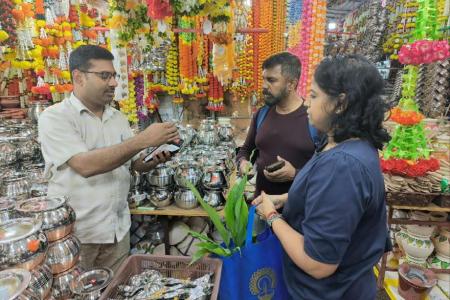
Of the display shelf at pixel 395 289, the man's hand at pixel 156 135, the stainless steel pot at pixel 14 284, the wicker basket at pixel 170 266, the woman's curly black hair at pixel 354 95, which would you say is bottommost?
the display shelf at pixel 395 289

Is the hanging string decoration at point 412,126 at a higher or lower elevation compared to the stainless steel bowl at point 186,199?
higher

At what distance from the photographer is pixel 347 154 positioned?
2.80ft

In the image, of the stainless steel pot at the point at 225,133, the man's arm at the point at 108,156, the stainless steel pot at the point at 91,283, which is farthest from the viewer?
the stainless steel pot at the point at 225,133

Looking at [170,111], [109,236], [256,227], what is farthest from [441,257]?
[170,111]

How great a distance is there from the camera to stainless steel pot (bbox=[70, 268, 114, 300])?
0.99m

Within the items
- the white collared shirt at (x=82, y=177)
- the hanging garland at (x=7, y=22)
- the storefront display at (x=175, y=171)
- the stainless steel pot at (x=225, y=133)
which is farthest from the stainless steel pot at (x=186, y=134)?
the hanging garland at (x=7, y=22)

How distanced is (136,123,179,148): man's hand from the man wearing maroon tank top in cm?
53

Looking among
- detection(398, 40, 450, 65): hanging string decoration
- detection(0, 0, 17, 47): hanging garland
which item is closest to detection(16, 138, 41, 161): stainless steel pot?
detection(0, 0, 17, 47): hanging garland

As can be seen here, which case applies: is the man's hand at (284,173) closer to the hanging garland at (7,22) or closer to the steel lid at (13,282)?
the steel lid at (13,282)

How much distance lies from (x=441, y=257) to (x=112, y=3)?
11.0 ft

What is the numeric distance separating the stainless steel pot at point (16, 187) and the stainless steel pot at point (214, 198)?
105cm

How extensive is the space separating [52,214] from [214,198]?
1016 millimetres

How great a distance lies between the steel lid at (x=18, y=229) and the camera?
2.57 feet

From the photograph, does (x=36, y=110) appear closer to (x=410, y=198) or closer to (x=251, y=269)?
(x=251, y=269)
